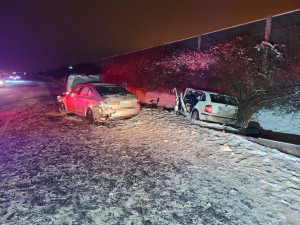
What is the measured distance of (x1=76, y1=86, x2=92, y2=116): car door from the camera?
805cm

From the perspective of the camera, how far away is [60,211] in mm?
2848

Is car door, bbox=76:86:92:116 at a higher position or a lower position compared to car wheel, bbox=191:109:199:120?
higher

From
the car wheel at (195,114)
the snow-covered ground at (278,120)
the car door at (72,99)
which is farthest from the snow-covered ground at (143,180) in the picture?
the snow-covered ground at (278,120)

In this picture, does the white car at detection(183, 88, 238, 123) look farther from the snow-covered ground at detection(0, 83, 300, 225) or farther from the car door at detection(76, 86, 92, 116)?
the car door at detection(76, 86, 92, 116)

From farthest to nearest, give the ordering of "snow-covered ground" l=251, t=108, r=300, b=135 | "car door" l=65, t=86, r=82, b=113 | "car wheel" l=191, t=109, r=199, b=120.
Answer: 1. "car door" l=65, t=86, r=82, b=113
2. "car wheel" l=191, t=109, r=199, b=120
3. "snow-covered ground" l=251, t=108, r=300, b=135

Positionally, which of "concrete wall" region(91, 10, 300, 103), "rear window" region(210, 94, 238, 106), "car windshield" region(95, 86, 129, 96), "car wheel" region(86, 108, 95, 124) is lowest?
"car wheel" region(86, 108, 95, 124)

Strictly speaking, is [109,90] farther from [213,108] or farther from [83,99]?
[213,108]

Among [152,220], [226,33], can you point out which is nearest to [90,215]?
[152,220]

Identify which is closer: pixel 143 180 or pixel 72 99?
pixel 143 180

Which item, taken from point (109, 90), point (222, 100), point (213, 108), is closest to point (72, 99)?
point (109, 90)

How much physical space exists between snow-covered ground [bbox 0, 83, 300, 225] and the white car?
189cm

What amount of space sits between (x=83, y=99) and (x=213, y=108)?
16.9 ft

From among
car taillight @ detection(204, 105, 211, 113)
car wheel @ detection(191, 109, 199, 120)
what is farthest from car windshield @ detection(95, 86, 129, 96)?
car taillight @ detection(204, 105, 211, 113)

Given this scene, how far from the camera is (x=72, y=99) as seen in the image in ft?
29.5
